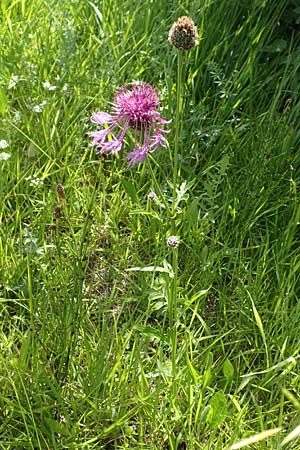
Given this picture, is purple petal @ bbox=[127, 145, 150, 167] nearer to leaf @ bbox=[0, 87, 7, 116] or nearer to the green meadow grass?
the green meadow grass

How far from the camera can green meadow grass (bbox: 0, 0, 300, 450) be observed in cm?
132

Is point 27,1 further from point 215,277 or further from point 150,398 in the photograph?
Result: point 150,398

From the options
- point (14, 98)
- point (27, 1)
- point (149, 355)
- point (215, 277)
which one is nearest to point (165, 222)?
point (215, 277)

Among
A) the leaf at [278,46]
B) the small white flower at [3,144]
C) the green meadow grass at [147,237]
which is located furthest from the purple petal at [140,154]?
the leaf at [278,46]

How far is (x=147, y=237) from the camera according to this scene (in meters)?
1.65

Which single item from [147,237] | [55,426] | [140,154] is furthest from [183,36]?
[55,426]

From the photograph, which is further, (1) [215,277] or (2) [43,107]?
(2) [43,107]

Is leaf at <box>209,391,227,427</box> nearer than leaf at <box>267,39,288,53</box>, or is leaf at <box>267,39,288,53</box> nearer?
leaf at <box>209,391,227,427</box>

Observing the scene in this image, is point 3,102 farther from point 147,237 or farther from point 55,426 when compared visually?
point 55,426

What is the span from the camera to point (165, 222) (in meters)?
1.64

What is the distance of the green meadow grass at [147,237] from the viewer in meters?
1.32

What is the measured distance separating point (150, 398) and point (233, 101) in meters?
0.96

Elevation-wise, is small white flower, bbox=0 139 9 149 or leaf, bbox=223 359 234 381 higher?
small white flower, bbox=0 139 9 149

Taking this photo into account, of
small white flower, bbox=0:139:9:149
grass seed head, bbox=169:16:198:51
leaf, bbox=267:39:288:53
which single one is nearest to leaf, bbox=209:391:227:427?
grass seed head, bbox=169:16:198:51
